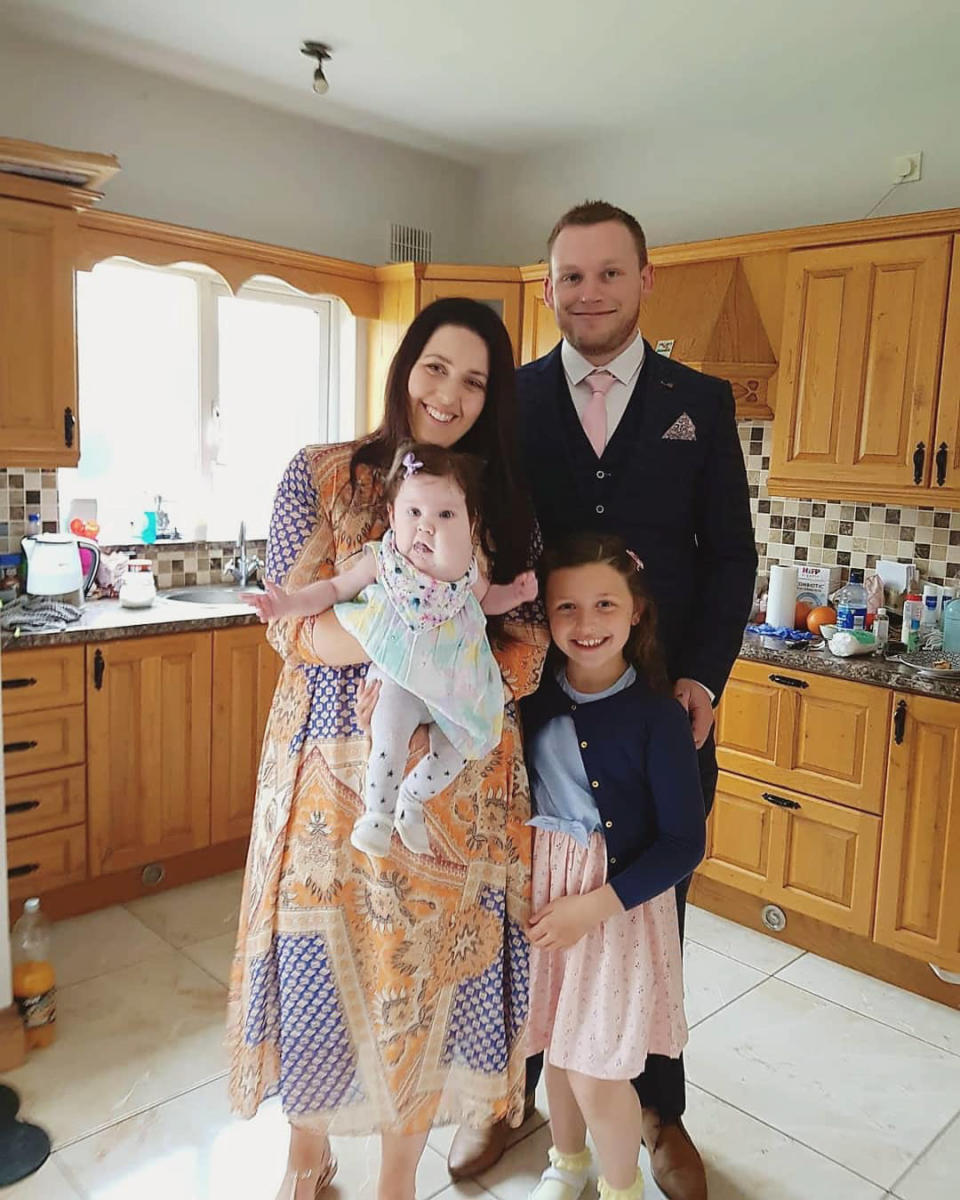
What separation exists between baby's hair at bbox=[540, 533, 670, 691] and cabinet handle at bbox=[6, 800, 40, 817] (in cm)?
191

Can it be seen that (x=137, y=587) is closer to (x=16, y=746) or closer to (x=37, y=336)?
(x=16, y=746)

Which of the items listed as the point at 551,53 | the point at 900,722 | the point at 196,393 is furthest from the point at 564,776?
the point at 196,393

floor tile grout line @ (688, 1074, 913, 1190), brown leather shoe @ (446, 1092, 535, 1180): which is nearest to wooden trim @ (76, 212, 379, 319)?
brown leather shoe @ (446, 1092, 535, 1180)

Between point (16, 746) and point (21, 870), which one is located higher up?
point (16, 746)

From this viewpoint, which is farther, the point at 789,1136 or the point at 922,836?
the point at 922,836

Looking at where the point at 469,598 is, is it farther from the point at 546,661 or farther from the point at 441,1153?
the point at 441,1153

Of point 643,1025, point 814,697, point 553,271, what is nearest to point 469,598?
point 553,271

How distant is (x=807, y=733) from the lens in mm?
2812

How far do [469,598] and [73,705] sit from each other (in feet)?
6.00

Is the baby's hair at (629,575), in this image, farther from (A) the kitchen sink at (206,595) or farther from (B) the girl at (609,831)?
(A) the kitchen sink at (206,595)

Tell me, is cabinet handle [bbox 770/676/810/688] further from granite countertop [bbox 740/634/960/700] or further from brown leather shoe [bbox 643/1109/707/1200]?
brown leather shoe [bbox 643/1109/707/1200]

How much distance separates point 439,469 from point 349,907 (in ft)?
2.12

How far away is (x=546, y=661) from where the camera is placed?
5.35 ft

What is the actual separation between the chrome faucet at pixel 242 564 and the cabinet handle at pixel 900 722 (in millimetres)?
2255
